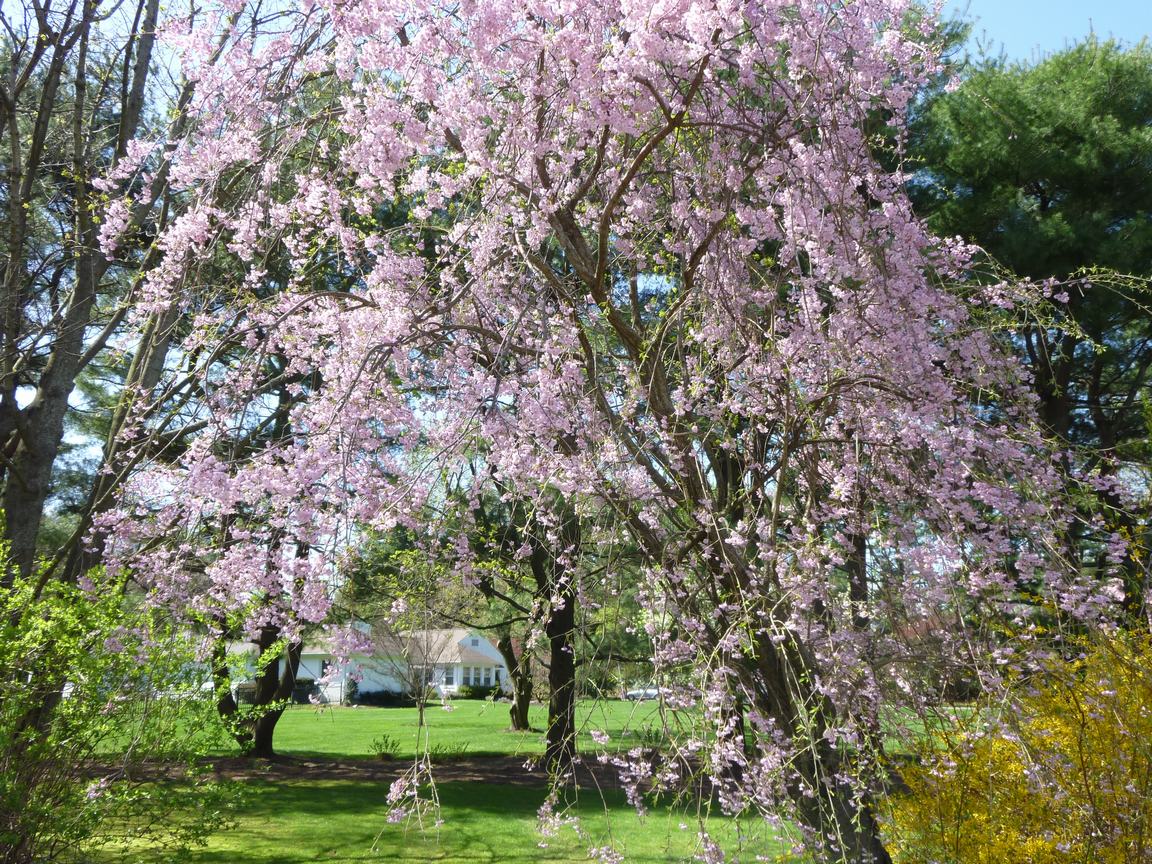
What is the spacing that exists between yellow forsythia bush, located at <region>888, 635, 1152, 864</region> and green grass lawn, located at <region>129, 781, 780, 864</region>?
2.24 meters

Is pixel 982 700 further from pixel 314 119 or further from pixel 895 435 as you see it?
pixel 314 119

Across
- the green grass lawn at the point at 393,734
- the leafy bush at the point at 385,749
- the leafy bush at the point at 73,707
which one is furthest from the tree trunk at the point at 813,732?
the leafy bush at the point at 385,749

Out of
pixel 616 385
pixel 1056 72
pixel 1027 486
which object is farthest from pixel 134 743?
pixel 1056 72

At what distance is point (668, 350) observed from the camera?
12.6ft

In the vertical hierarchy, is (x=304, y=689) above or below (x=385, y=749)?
above

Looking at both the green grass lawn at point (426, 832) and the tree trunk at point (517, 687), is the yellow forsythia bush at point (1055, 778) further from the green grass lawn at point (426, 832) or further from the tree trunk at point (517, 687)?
the tree trunk at point (517, 687)

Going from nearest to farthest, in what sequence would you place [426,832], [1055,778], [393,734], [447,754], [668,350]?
[1055,778] → [668,350] → [426,832] → [447,754] → [393,734]

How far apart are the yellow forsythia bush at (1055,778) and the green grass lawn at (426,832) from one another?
2.24 metres

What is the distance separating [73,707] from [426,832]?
13.9 ft

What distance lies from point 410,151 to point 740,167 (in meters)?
1.23

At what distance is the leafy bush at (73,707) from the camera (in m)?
3.97

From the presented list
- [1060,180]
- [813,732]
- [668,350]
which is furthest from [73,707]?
[1060,180]

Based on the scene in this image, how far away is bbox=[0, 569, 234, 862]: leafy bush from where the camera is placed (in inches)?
156

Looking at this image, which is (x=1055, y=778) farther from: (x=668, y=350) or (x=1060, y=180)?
(x=1060, y=180)
